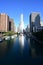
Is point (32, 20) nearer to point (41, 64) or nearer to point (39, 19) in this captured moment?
point (39, 19)

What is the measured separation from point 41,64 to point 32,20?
595 feet

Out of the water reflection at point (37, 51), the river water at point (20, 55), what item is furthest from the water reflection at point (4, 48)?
the water reflection at point (37, 51)

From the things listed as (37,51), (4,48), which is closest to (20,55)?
(37,51)

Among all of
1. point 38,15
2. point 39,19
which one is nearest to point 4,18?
point 39,19

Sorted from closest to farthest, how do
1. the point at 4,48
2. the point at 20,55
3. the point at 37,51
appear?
the point at 20,55
the point at 37,51
the point at 4,48

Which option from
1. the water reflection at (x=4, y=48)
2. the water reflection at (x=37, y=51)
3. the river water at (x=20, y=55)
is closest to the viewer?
the river water at (x=20, y=55)

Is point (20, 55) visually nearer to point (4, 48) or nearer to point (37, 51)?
point (37, 51)

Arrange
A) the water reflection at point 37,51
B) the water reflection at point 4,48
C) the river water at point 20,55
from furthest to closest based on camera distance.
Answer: the water reflection at point 4,48 → the water reflection at point 37,51 → the river water at point 20,55

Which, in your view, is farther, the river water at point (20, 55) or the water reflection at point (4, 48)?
the water reflection at point (4, 48)

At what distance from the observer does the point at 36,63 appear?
2038cm

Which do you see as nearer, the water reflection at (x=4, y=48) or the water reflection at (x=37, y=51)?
the water reflection at (x=37, y=51)

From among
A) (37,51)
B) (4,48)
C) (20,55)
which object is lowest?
(37,51)

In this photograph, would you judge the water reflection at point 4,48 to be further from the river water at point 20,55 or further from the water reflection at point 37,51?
the water reflection at point 37,51

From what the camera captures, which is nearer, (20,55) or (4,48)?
(20,55)
